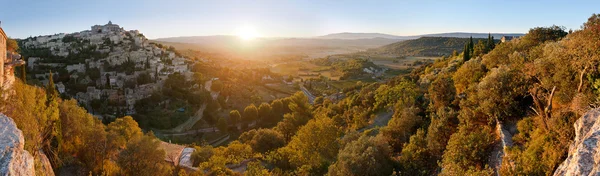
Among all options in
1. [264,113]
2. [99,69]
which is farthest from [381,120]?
[99,69]

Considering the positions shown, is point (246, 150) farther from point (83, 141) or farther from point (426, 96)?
point (426, 96)

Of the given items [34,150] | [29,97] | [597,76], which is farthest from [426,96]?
[29,97]

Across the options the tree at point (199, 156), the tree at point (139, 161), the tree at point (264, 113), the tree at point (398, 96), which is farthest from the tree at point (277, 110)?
the tree at point (139, 161)

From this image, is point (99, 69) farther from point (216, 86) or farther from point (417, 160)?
point (417, 160)

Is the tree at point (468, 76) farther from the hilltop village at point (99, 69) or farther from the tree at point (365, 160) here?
the hilltop village at point (99, 69)

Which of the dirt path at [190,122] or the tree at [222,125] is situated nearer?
the tree at [222,125]

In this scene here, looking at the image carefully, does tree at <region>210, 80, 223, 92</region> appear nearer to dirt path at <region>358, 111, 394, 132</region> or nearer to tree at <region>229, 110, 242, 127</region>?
tree at <region>229, 110, 242, 127</region>

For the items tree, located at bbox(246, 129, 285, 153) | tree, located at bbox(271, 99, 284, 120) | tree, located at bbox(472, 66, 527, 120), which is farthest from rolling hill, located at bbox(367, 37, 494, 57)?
tree, located at bbox(472, 66, 527, 120)
